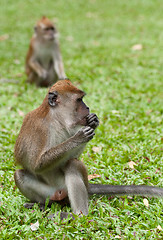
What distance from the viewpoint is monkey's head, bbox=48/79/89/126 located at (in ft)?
10.9

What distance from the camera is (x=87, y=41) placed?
11008mm

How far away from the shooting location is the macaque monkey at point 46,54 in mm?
8109

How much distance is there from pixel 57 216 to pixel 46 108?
1.07 metres

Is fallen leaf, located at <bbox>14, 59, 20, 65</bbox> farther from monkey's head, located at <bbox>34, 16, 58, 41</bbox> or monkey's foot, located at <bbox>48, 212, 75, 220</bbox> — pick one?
monkey's foot, located at <bbox>48, 212, 75, 220</bbox>

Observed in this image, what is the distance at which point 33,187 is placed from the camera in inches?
140

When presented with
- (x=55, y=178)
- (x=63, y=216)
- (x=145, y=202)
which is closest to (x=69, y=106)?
(x=55, y=178)

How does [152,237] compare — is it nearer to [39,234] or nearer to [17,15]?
[39,234]

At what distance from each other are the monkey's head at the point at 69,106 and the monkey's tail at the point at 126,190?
0.80 metres

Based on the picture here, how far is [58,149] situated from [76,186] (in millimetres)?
395

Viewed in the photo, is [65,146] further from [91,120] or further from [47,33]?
[47,33]

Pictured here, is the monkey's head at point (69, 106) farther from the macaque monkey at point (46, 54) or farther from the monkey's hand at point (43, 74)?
the macaque monkey at point (46, 54)

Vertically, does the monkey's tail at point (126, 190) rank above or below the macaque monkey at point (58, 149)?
below

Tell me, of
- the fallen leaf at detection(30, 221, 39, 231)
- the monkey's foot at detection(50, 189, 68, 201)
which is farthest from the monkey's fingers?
the fallen leaf at detection(30, 221, 39, 231)

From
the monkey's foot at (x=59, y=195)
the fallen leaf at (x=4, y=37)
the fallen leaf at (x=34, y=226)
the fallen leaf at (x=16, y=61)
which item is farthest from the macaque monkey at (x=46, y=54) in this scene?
the fallen leaf at (x=34, y=226)
